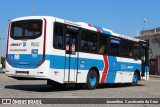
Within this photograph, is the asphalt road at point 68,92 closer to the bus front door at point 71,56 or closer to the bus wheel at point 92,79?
the bus wheel at point 92,79

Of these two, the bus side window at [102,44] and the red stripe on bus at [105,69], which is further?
the red stripe on bus at [105,69]

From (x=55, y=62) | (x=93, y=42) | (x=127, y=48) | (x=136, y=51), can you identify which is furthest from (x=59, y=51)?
(x=136, y=51)

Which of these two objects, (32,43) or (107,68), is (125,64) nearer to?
(107,68)

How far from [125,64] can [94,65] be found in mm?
4026

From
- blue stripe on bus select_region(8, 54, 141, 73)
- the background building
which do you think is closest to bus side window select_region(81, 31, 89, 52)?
blue stripe on bus select_region(8, 54, 141, 73)

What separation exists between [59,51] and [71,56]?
0.99m

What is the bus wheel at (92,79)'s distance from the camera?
62.8ft

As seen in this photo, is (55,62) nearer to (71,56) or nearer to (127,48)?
(71,56)

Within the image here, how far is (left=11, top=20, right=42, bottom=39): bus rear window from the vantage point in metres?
16.8

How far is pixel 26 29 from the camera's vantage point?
17.2 m

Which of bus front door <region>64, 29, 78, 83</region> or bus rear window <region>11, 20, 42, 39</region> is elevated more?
bus rear window <region>11, 20, 42, 39</region>

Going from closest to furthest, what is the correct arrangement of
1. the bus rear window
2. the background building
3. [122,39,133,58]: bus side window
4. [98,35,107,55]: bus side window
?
the bus rear window < [98,35,107,55]: bus side window < [122,39,133,58]: bus side window < the background building

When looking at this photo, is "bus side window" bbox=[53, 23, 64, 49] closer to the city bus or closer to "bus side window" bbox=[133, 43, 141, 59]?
the city bus

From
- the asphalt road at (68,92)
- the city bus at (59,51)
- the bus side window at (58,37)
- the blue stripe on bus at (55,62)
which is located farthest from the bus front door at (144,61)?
the bus side window at (58,37)
